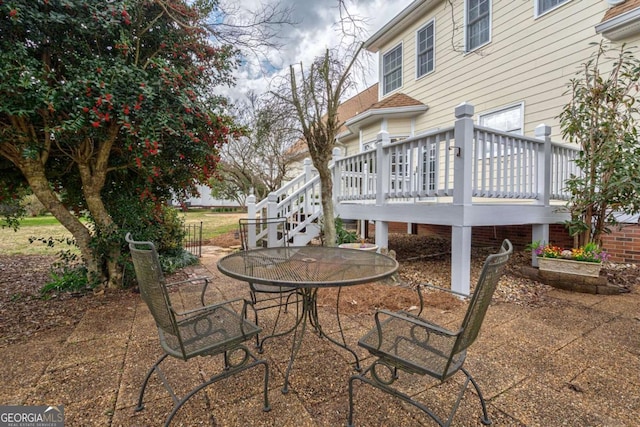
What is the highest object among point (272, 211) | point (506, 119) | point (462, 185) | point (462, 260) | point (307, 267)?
point (506, 119)

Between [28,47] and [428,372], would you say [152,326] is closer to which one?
[428,372]

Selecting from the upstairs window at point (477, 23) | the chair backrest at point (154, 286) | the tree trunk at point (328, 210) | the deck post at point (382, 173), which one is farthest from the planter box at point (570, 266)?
the upstairs window at point (477, 23)

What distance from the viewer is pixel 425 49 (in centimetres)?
824

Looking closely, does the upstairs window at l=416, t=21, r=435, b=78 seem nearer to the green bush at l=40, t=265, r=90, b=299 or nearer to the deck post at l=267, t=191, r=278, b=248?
the deck post at l=267, t=191, r=278, b=248

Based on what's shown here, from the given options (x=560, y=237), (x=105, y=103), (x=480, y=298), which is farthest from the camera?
(x=560, y=237)

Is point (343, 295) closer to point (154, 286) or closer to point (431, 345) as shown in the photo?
point (431, 345)

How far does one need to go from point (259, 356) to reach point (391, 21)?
30.8 feet

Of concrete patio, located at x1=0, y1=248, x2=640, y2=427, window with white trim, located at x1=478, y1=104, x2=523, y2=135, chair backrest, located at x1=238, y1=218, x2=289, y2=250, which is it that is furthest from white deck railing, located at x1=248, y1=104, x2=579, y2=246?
concrete patio, located at x1=0, y1=248, x2=640, y2=427

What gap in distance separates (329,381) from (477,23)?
833cm

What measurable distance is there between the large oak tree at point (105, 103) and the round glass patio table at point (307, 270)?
1.62 metres

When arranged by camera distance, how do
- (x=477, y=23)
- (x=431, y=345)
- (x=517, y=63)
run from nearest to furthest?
(x=431, y=345) → (x=517, y=63) → (x=477, y=23)

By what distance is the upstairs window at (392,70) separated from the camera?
9227 mm

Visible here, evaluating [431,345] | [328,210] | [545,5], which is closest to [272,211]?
[328,210]

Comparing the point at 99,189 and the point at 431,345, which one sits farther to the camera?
the point at 99,189
